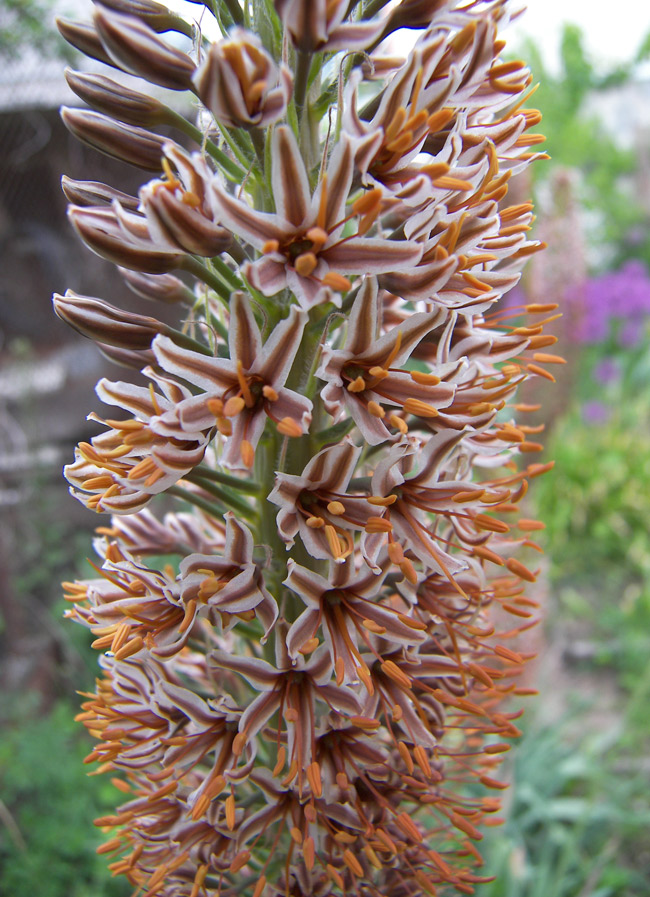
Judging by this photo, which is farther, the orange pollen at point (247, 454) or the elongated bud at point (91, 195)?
the elongated bud at point (91, 195)

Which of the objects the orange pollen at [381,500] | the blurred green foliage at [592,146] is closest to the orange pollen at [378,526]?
the orange pollen at [381,500]

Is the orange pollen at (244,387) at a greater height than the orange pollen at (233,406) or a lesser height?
greater

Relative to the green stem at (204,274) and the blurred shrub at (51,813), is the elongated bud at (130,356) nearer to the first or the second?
the green stem at (204,274)

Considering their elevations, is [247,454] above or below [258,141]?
below

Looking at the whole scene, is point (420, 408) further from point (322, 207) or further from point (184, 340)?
point (184, 340)

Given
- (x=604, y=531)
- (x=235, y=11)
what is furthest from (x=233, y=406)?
(x=604, y=531)

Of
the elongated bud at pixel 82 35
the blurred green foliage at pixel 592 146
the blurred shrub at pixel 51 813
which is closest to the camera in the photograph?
the elongated bud at pixel 82 35

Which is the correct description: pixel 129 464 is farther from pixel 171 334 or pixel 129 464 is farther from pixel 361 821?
pixel 361 821
